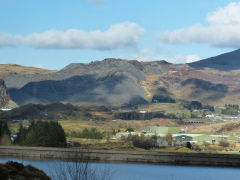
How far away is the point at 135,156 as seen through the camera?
Answer: 11962cm

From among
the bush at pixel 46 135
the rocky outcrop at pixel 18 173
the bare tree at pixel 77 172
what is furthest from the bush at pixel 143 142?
the rocky outcrop at pixel 18 173

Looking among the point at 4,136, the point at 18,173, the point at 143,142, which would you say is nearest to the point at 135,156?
the point at 4,136

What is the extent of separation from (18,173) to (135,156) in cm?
7932

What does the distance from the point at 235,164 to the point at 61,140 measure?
45.6 m

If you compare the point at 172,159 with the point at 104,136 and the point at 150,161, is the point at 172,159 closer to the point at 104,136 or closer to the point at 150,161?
the point at 150,161

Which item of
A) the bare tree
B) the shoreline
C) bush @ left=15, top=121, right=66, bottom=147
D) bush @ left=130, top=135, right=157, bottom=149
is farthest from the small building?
the bare tree

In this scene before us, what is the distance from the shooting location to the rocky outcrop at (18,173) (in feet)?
127

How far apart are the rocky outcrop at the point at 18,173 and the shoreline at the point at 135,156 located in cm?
6346

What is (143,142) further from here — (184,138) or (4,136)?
(4,136)

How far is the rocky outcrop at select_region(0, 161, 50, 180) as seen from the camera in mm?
38828

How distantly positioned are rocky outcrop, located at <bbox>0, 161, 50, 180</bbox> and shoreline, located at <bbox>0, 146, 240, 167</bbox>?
6346 cm

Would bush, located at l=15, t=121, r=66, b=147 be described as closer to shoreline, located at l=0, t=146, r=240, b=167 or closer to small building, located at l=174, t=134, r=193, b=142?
shoreline, located at l=0, t=146, r=240, b=167

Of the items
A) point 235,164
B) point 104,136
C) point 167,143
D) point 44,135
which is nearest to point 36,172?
point 235,164

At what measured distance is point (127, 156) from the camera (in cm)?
12062
